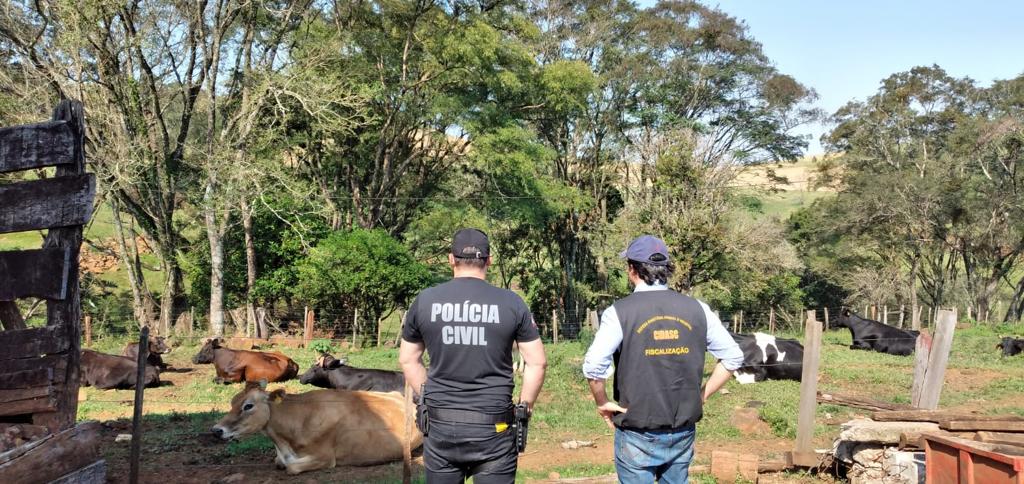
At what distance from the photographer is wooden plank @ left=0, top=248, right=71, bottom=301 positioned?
446cm

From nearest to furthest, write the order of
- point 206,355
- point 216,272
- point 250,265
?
1. point 206,355
2. point 216,272
3. point 250,265

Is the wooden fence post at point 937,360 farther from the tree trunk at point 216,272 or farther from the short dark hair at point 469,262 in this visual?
the tree trunk at point 216,272

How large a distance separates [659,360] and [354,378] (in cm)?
933

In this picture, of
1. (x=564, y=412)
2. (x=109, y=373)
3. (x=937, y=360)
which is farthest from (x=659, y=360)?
(x=109, y=373)

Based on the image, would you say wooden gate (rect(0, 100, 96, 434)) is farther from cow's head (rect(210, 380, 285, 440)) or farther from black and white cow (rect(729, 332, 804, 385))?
black and white cow (rect(729, 332, 804, 385))

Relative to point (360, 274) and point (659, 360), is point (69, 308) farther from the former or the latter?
point (360, 274)

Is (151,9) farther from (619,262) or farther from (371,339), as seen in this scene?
(619,262)

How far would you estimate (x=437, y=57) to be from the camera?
2577cm

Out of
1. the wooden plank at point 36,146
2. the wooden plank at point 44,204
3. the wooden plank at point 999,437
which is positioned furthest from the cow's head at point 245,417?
the wooden plank at point 999,437

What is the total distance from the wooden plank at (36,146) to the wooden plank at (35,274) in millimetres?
527

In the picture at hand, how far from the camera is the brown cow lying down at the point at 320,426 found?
24.7 ft

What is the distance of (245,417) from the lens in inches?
294

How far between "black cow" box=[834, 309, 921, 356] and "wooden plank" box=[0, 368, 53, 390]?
65.4ft

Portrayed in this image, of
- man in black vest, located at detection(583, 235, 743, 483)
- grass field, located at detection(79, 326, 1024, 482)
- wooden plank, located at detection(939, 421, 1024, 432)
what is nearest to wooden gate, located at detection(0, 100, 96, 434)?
grass field, located at detection(79, 326, 1024, 482)
